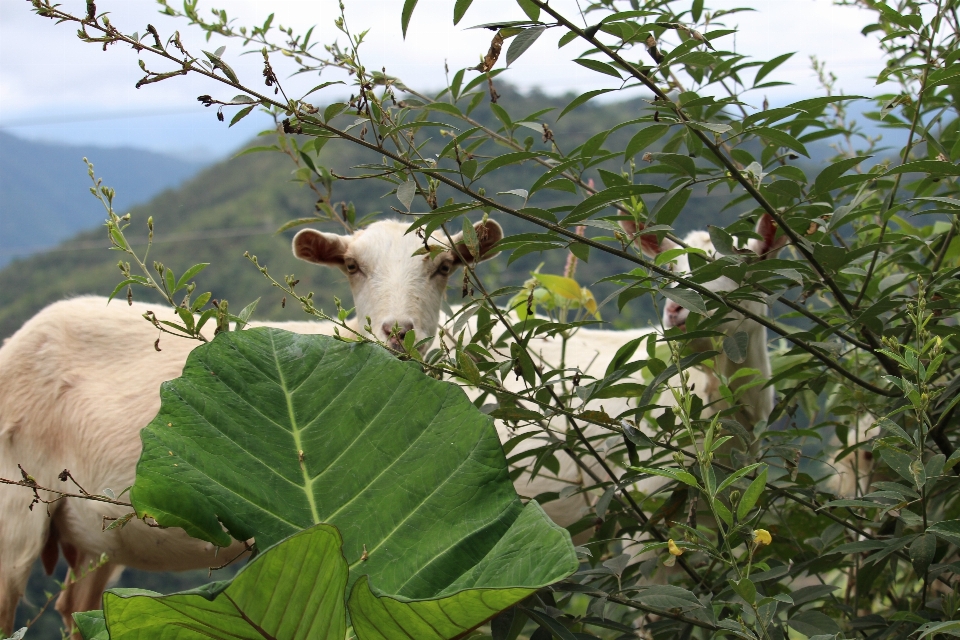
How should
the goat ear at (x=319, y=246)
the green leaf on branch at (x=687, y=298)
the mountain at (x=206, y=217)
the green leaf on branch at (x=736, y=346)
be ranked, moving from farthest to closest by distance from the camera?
1. the mountain at (x=206, y=217)
2. the goat ear at (x=319, y=246)
3. the green leaf on branch at (x=736, y=346)
4. the green leaf on branch at (x=687, y=298)

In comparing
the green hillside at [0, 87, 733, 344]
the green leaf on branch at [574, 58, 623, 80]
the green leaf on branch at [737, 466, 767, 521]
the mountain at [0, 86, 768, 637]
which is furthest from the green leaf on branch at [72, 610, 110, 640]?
the mountain at [0, 86, 768, 637]

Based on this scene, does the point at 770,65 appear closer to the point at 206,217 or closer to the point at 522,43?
the point at 522,43

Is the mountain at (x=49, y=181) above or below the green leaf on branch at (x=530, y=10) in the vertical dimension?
below

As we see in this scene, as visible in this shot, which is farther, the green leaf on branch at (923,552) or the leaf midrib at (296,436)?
the green leaf on branch at (923,552)

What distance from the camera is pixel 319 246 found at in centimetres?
281

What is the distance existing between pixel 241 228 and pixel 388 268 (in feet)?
20.4

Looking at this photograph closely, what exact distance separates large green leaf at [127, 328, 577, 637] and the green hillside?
3837 mm

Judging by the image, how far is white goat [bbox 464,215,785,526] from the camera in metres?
2.35

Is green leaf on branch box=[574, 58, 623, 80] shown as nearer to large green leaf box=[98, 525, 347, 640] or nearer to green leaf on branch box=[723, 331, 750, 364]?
green leaf on branch box=[723, 331, 750, 364]

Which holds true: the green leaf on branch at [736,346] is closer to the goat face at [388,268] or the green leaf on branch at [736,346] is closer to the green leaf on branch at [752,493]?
the green leaf on branch at [752,493]

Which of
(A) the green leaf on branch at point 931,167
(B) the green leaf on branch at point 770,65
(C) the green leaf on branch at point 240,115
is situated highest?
(B) the green leaf on branch at point 770,65

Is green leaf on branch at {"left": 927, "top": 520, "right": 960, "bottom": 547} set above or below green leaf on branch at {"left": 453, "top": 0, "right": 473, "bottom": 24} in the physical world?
below

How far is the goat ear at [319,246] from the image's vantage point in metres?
2.77

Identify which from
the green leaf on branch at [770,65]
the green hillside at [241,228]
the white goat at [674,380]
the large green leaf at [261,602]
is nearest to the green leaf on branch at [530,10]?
the green leaf on branch at [770,65]
